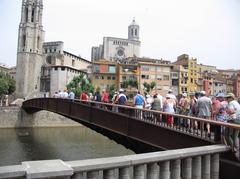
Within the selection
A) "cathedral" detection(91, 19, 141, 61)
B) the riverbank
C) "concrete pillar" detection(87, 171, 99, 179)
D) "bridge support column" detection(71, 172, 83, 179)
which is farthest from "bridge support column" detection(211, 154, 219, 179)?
"cathedral" detection(91, 19, 141, 61)

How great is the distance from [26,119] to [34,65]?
4073 centimetres

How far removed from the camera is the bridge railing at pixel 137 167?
4328 millimetres

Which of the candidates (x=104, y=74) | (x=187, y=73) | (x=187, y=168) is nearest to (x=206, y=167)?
(x=187, y=168)

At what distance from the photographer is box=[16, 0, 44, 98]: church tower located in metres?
87.0

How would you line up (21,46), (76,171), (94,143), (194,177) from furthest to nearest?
(21,46), (94,143), (194,177), (76,171)

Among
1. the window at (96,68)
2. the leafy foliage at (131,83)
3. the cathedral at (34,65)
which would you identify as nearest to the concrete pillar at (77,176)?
the leafy foliage at (131,83)

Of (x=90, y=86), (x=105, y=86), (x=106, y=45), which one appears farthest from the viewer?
(x=106, y=45)

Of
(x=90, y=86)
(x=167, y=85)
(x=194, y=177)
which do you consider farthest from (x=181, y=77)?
(x=194, y=177)

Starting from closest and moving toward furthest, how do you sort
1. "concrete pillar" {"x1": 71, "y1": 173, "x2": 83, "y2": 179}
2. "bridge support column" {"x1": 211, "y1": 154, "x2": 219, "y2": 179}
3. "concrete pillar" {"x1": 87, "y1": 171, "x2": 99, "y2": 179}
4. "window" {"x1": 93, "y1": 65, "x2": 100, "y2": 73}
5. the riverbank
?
"concrete pillar" {"x1": 71, "y1": 173, "x2": 83, "y2": 179} → "concrete pillar" {"x1": 87, "y1": 171, "x2": 99, "y2": 179} → "bridge support column" {"x1": 211, "y1": 154, "x2": 219, "y2": 179} → the riverbank → "window" {"x1": 93, "y1": 65, "x2": 100, "y2": 73}

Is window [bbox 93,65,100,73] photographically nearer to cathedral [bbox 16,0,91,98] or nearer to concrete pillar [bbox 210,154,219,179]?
cathedral [bbox 16,0,91,98]

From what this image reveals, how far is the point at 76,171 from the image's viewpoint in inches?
185

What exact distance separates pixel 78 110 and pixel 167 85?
202ft

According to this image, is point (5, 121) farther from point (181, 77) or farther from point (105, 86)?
point (181, 77)

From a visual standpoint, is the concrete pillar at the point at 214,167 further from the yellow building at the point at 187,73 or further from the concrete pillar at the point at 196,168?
the yellow building at the point at 187,73
